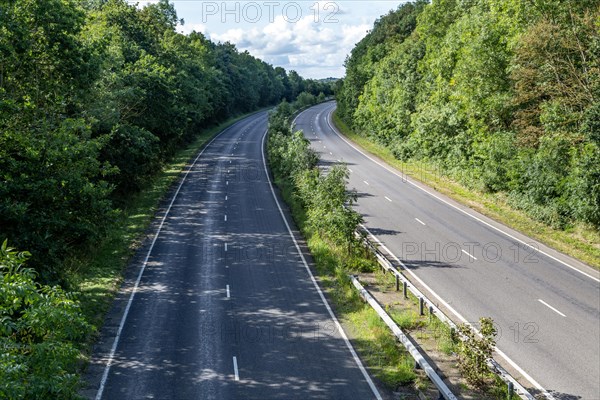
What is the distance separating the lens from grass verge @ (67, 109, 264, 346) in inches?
723

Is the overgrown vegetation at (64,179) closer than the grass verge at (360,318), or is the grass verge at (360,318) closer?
the overgrown vegetation at (64,179)

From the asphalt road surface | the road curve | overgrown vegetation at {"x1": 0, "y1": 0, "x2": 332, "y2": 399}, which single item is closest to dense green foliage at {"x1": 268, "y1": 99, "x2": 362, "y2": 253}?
the road curve

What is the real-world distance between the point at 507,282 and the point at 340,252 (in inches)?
263

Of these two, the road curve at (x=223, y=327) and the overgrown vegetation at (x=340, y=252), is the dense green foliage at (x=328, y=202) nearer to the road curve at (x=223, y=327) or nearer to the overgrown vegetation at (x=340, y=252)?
the overgrown vegetation at (x=340, y=252)

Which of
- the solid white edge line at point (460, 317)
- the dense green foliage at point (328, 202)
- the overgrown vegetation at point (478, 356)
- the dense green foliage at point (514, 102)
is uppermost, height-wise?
the dense green foliage at point (514, 102)

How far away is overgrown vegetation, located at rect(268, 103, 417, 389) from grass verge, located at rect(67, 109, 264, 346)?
25.8ft

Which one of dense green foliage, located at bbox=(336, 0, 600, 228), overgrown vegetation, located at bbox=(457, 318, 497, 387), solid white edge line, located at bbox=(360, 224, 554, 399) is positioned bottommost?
solid white edge line, located at bbox=(360, 224, 554, 399)

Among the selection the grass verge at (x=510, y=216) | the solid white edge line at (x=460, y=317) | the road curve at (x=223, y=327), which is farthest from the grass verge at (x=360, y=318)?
the grass verge at (x=510, y=216)

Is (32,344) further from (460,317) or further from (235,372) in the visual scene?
(460,317)

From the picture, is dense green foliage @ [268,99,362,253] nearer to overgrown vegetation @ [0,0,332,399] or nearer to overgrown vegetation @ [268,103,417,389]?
overgrown vegetation @ [268,103,417,389]

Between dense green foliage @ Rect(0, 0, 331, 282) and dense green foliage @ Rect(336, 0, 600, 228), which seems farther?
dense green foliage @ Rect(336, 0, 600, 228)

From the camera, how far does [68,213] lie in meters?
16.0

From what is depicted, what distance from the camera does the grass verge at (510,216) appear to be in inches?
973

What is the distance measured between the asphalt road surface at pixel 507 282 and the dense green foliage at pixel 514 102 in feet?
11.0
